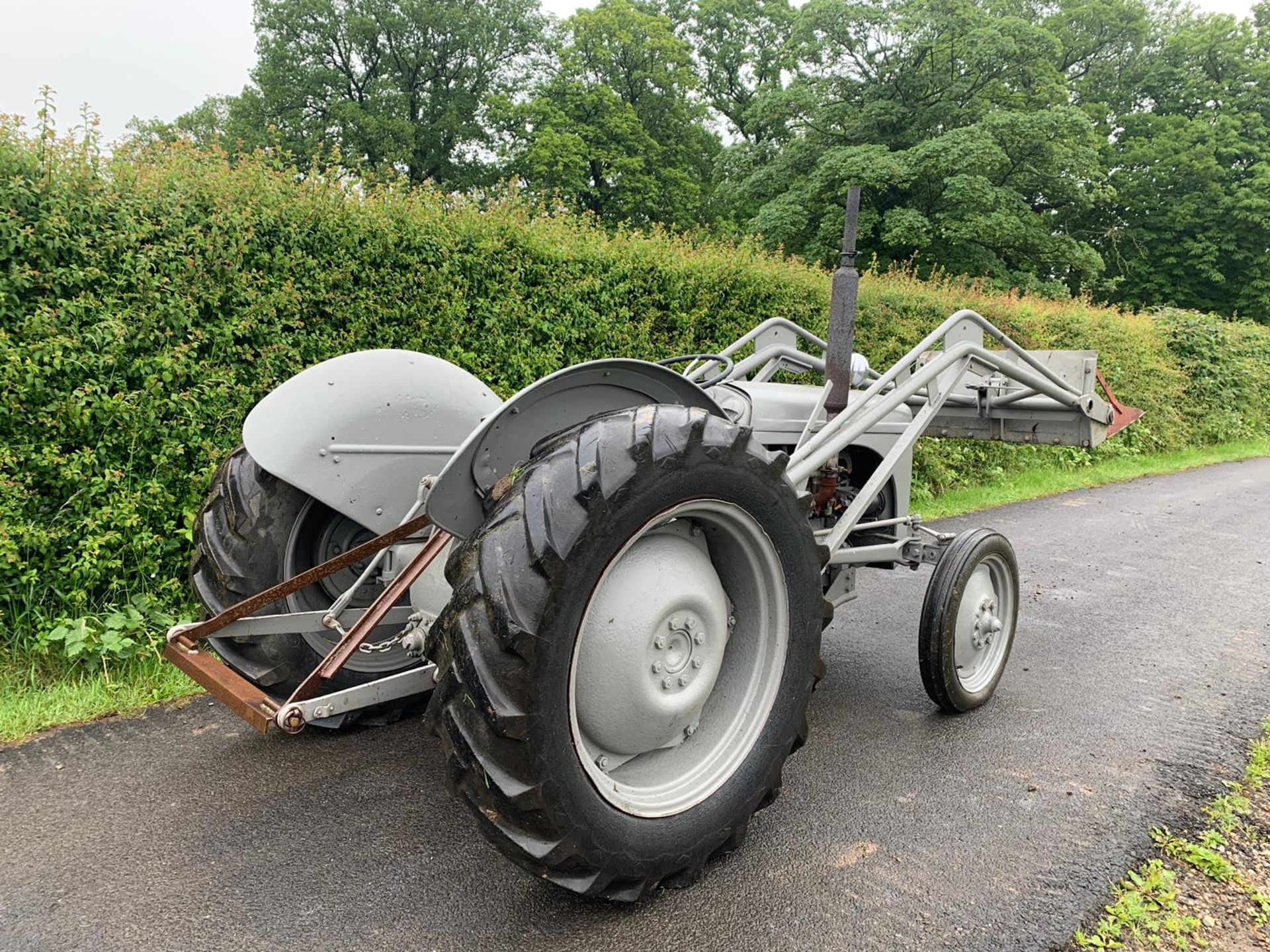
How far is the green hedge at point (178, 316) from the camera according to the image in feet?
11.3

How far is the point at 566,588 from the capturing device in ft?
5.49

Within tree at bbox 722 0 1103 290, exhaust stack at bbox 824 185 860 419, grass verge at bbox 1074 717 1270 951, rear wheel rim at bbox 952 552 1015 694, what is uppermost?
tree at bbox 722 0 1103 290

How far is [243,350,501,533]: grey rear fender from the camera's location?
2445 mm

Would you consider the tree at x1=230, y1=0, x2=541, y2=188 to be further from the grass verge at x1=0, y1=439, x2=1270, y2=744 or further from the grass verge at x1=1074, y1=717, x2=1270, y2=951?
the grass verge at x1=1074, y1=717, x2=1270, y2=951

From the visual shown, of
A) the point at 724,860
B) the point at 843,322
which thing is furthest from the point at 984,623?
the point at 724,860

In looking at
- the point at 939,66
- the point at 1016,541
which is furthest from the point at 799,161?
the point at 1016,541

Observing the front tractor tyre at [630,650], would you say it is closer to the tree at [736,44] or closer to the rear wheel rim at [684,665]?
the rear wheel rim at [684,665]

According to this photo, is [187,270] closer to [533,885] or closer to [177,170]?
[177,170]

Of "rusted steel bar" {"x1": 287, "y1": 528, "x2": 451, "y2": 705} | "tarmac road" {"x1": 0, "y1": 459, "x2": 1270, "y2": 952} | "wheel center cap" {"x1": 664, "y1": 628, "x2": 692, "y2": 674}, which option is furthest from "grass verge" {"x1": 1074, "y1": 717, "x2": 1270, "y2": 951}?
"rusted steel bar" {"x1": 287, "y1": 528, "x2": 451, "y2": 705}

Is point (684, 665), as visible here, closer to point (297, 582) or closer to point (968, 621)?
point (297, 582)

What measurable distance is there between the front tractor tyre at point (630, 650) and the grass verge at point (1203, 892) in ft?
3.03

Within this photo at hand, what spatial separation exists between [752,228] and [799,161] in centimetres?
278

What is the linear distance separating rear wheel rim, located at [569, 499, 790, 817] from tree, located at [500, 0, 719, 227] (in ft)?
78.5

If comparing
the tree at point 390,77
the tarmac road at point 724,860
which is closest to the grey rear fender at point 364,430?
the tarmac road at point 724,860
